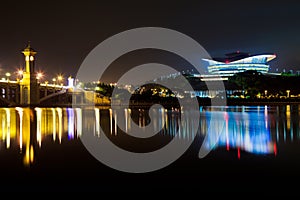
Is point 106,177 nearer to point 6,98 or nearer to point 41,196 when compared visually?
point 41,196

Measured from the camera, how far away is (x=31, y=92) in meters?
40.3

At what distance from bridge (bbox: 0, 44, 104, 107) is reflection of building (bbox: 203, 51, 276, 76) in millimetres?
41325

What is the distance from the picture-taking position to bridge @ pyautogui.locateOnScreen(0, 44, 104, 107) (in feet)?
131

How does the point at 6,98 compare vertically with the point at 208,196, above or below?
above

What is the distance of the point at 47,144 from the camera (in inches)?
332

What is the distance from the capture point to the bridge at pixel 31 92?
39.8 meters

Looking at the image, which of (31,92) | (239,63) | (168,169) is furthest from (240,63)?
(168,169)

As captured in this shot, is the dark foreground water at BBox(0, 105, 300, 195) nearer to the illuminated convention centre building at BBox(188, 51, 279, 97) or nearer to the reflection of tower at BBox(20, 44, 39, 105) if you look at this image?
the reflection of tower at BBox(20, 44, 39, 105)

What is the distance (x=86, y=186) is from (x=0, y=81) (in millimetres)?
35091

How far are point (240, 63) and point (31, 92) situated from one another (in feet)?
182

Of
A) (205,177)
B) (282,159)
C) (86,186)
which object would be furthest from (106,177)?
(282,159)

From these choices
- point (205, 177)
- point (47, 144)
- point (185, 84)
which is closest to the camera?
point (205, 177)

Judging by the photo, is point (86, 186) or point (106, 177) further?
point (106, 177)

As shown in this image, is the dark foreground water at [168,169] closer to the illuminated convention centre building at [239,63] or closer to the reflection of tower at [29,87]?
the reflection of tower at [29,87]
